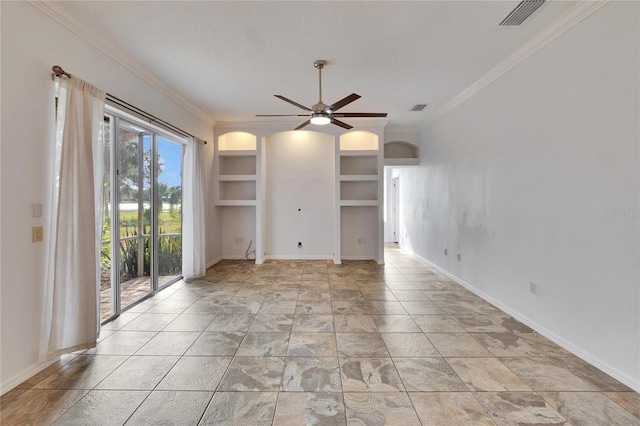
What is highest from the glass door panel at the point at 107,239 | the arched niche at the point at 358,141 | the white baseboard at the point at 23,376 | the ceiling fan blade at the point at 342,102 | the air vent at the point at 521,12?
the air vent at the point at 521,12

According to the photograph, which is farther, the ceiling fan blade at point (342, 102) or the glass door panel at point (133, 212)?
the glass door panel at point (133, 212)

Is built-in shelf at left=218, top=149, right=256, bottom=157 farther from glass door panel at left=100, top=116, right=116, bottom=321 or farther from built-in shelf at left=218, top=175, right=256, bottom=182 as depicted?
glass door panel at left=100, top=116, right=116, bottom=321

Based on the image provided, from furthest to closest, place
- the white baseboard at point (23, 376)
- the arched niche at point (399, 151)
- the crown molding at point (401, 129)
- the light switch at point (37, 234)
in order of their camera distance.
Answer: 1. the arched niche at point (399, 151)
2. the crown molding at point (401, 129)
3. the light switch at point (37, 234)
4. the white baseboard at point (23, 376)

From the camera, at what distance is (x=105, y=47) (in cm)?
281

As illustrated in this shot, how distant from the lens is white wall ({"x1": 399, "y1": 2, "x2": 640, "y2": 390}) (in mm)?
2020

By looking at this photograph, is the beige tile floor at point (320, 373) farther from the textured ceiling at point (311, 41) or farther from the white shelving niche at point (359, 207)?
the textured ceiling at point (311, 41)

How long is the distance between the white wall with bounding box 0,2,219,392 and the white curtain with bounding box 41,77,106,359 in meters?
0.07

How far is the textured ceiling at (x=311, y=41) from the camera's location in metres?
2.37

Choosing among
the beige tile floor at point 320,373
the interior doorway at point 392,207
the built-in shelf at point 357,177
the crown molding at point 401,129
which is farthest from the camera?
the interior doorway at point 392,207

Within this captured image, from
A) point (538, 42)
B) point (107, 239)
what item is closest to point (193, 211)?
point (107, 239)

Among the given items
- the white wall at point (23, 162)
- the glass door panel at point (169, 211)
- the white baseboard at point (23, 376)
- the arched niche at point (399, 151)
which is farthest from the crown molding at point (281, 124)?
the white baseboard at point (23, 376)

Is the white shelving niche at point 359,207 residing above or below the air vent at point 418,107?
below

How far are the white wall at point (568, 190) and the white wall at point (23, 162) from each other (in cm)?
442

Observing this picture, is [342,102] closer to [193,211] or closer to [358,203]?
[358,203]
